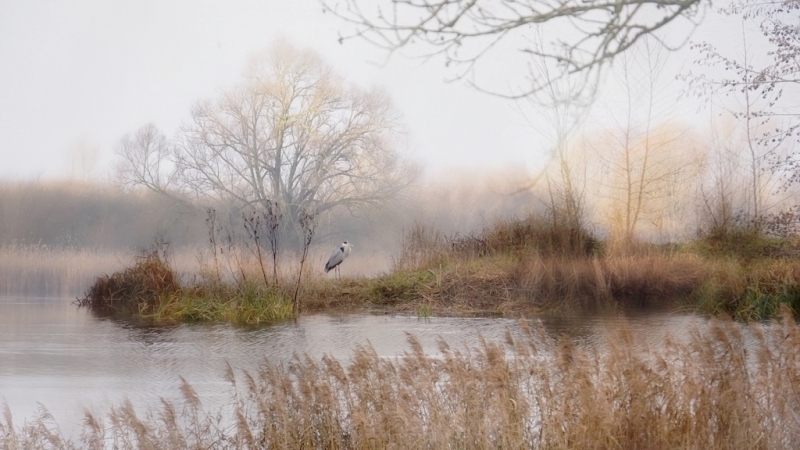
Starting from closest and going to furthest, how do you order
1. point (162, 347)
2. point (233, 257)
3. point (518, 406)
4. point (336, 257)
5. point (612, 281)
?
point (518, 406)
point (162, 347)
point (612, 281)
point (233, 257)
point (336, 257)

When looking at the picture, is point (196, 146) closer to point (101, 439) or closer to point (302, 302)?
point (302, 302)

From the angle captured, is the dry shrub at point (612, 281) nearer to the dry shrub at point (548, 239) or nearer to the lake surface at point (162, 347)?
the dry shrub at point (548, 239)

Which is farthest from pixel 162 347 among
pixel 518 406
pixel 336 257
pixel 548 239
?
pixel 548 239

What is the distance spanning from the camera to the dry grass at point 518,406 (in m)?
3.84

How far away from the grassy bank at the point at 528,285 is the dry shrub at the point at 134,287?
16mm

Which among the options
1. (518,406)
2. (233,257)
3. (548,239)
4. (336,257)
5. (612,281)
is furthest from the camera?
(336,257)

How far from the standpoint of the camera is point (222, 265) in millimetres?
10688

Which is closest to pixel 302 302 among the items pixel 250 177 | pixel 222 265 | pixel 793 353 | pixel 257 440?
pixel 222 265

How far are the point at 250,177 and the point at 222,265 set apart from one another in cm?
868

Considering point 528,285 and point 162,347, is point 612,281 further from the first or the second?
point 162,347

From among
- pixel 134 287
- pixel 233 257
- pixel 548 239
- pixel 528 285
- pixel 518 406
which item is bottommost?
pixel 518 406

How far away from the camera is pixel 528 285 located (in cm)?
1064

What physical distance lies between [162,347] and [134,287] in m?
3.93

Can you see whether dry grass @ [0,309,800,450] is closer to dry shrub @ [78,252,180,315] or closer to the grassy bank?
the grassy bank
